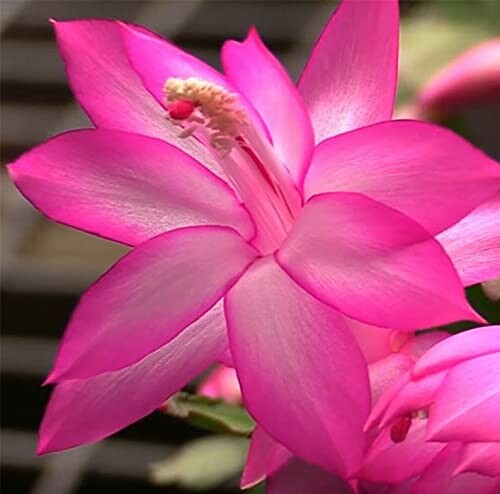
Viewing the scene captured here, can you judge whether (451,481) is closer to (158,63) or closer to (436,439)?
(436,439)

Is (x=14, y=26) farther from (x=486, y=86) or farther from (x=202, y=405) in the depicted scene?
(x=202, y=405)

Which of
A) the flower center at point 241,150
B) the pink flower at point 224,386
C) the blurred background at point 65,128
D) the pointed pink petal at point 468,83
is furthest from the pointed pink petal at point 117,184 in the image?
the blurred background at point 65,128

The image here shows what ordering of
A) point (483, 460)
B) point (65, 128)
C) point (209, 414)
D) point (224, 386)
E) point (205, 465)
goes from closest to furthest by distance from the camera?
point (483, 460)
point (209, 414)
point (224, 386)
point (205, 465)
point (65, 128)

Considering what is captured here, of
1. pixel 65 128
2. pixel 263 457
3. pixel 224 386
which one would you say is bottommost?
pixel 65 128

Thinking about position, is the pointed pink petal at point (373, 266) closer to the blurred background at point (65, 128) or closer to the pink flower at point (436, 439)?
the pink flower at point (436, 439)

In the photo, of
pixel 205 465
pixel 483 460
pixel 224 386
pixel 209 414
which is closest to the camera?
pixel 483 460

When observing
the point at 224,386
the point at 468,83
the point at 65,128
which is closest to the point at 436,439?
the point at 224,386
